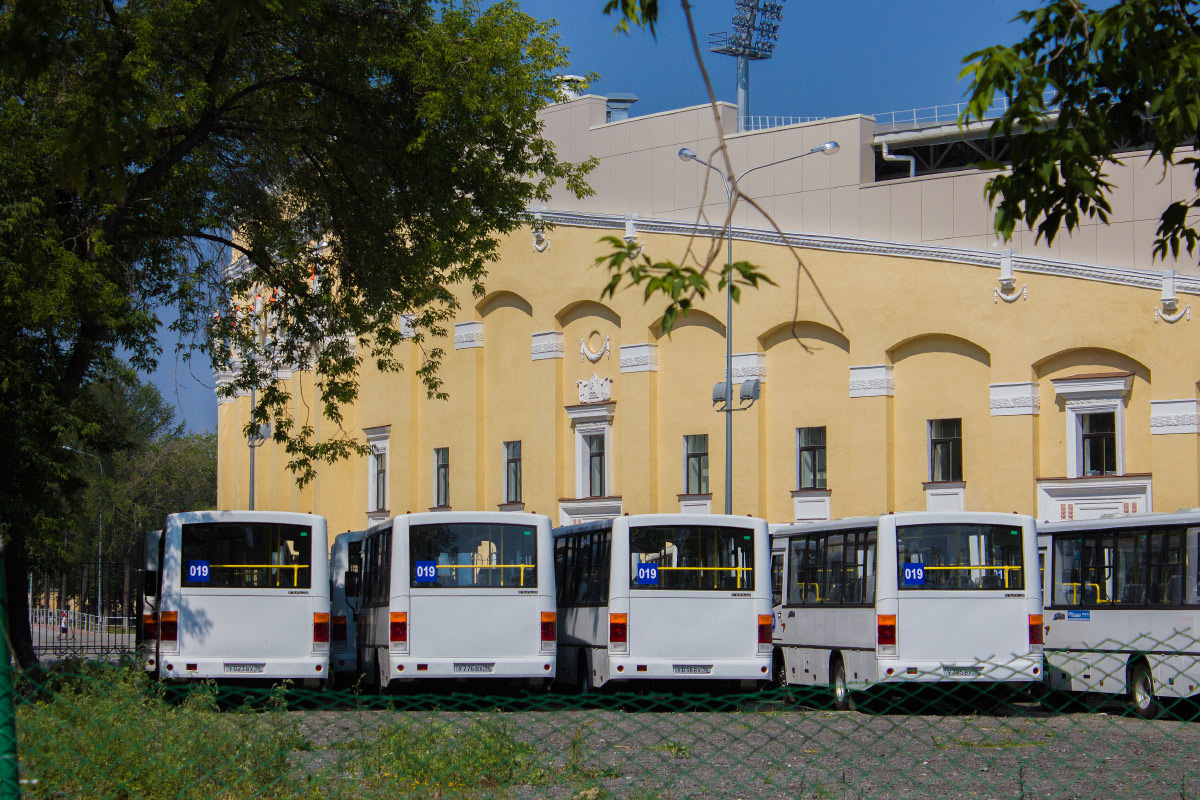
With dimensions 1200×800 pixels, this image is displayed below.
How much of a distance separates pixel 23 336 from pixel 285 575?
472 centimetres

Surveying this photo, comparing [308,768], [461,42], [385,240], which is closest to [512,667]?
[385,240]

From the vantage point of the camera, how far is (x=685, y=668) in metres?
20.4

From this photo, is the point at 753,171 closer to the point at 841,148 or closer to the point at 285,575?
the point at 841,148

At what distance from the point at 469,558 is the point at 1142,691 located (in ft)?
30.4

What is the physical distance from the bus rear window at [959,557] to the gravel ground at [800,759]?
4933mm

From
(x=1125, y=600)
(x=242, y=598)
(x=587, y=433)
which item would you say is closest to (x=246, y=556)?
(x=242, y=598)

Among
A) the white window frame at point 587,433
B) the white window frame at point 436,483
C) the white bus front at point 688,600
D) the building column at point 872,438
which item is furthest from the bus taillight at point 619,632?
the white window frame at point 436,483

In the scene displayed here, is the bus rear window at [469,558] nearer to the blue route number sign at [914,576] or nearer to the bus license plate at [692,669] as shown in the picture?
the bus license plate at [692,669]

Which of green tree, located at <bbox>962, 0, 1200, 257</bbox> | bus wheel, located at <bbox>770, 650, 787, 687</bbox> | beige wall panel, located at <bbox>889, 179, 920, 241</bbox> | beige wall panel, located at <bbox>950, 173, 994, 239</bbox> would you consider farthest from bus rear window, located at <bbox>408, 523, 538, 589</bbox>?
beige wall panel, located at <bbox>889, 179, 920, 241</bbox>

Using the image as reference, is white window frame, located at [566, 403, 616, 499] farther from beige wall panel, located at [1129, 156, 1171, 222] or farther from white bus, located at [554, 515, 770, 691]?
white bus, located at [554, 515, 770, 691]

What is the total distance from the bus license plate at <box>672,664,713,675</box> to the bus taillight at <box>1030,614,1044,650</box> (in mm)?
4438

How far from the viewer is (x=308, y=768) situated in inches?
378

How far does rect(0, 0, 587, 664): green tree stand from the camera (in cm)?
1827

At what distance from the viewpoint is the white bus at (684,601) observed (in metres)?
20.4
